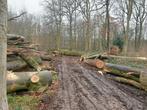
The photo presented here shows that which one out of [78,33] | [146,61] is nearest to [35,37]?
[78,33]

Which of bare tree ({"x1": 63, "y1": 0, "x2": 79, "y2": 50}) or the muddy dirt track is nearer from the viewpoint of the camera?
the muddy dirt track

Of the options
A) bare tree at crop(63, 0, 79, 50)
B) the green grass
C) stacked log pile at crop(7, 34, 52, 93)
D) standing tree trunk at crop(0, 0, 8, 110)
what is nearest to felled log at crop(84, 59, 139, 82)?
stacked log pile at crop(7, 34, 52, 93)

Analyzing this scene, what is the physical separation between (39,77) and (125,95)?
11.6 feet

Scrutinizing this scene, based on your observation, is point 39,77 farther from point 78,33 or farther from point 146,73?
point 78,33

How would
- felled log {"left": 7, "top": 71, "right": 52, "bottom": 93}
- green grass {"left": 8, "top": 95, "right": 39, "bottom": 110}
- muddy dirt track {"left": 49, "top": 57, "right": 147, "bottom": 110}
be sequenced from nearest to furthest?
green grass {"left": 8, "top": 95, "right": 39, "bottom": 110}
muddy dirt track {"left": 49, "top": 57, "right": 147, "bottom": 110}
felled log {"left": 7, "top": 71, "right": 52, "bottom": 93}

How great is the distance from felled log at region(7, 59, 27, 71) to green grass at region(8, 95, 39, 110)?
3.60 metres

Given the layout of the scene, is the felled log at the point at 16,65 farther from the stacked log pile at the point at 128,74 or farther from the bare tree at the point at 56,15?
the bare tree at the point at 56,15

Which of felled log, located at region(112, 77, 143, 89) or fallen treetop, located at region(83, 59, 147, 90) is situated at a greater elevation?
fallen treetop, located at region(83, 59, 147, 90)

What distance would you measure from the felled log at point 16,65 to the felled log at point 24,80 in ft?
8.61

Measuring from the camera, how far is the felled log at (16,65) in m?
11.6

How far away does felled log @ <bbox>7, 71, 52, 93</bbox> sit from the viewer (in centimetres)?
846

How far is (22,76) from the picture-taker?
8.96 meters

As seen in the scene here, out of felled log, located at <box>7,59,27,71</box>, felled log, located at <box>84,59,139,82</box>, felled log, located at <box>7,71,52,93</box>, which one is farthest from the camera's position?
felled log, located at <box>84,59,139,82</box>

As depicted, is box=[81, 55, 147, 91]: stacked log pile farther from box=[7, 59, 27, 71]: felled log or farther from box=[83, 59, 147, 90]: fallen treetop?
box=[7, 59, 27, 71]: felled log
